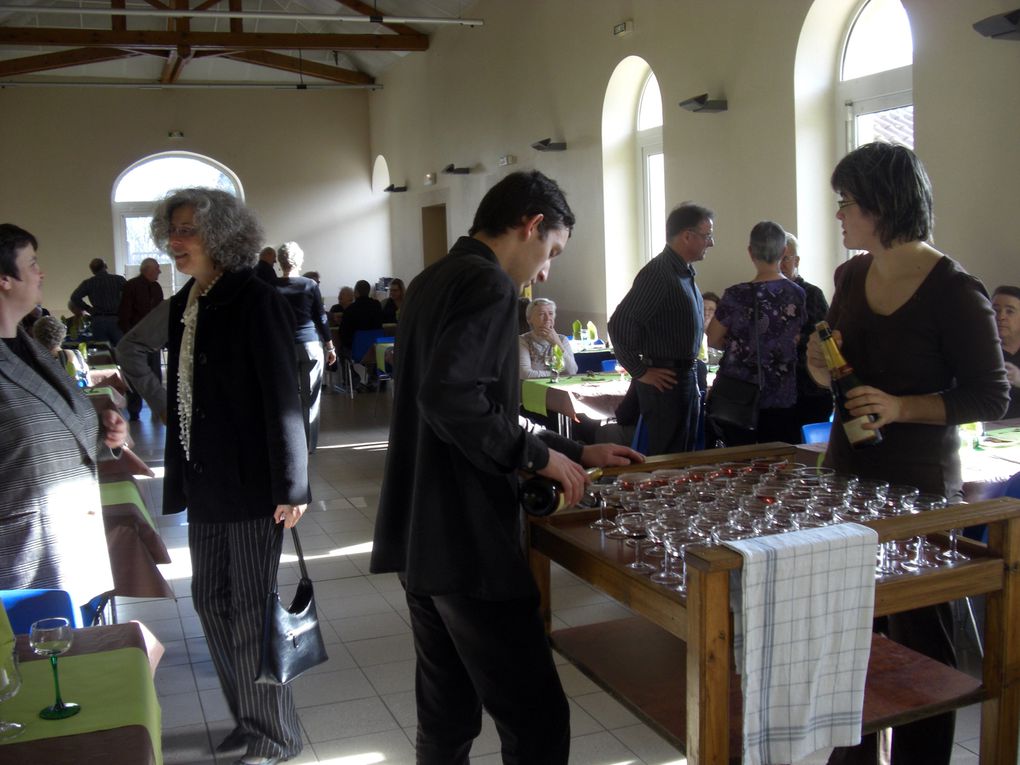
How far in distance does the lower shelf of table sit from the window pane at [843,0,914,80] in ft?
16.4

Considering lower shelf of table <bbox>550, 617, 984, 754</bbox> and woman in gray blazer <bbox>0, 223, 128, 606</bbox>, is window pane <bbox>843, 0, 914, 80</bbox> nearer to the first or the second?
lower shelf of table <bbox>550, 617, 984, 754</bbox>

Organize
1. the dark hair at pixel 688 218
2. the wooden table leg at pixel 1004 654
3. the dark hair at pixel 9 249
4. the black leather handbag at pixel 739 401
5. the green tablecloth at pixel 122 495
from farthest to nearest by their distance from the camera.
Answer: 1. the dark hair at pixel 688 218
2. the black leather handbag at pixel 739 401
3. the green tablecloth at pixel 122 495
4. the dark hair at pixel 9 249
5. the wooden table leg at pixel 1004 654

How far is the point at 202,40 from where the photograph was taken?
13500 mm

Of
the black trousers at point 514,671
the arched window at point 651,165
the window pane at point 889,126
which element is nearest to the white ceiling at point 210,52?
the arched window at point 651,165

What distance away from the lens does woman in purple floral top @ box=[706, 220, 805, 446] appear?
471 centimetres

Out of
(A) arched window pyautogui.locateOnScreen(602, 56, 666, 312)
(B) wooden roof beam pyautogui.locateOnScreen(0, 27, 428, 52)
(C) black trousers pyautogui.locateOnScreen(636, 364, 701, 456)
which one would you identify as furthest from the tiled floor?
(B) wooden roof beam pyautogui.locateOnScreen(0, 27, 428, 52)

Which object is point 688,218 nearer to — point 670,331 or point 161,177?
point 670,331

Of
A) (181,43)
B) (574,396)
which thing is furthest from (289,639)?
(181,43)

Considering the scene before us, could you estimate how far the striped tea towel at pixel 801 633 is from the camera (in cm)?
170

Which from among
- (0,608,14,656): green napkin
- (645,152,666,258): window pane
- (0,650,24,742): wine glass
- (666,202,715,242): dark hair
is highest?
(645,152,666,258): window pane

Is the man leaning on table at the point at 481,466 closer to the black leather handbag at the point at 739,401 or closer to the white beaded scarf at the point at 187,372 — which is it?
the white beaded scarf at the point at 187,372

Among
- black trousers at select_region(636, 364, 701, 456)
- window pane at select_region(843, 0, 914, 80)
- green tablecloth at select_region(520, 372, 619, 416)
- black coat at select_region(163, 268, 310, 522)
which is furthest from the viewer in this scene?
window pane at select_region(843, 0, 914, 80)

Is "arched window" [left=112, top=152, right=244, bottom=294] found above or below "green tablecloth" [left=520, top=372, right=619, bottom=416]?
above

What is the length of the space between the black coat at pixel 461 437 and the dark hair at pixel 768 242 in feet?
9.74
